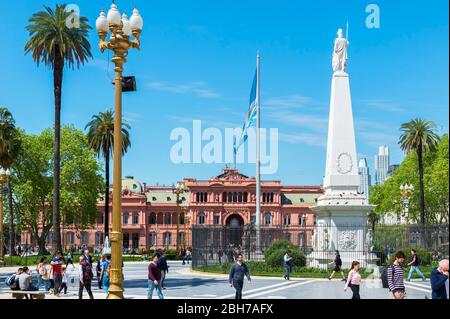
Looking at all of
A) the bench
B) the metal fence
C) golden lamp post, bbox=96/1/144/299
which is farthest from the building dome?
golden lamp post, bbox=96/1/144/299

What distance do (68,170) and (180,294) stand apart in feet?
145

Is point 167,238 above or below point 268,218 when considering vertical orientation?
below

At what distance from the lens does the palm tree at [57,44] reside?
35344mm

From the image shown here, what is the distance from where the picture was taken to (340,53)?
110 feet

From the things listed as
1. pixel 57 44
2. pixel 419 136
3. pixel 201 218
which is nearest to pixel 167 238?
pixel 201 218

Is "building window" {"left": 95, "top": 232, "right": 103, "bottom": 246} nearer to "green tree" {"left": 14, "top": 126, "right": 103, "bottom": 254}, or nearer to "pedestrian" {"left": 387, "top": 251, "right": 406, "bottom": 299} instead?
"green tree" {"left": 14, "top": 126, "right": 103, "bottom": 254}

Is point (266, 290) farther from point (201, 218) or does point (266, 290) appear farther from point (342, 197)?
point (201, 218)

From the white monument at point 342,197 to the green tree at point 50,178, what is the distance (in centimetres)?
3704

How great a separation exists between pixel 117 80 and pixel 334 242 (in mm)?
18998

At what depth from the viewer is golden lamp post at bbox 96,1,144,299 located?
15047mm

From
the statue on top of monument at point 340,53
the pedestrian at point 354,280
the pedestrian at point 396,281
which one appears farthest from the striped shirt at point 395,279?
the statue on top of monument at point 340,53

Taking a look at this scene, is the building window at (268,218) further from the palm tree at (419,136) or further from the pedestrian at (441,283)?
Answer: the pedestrian at (441,283)

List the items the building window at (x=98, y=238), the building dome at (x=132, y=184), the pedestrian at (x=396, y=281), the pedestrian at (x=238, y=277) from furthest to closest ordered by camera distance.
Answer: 1. the building dome at (x=132, y=184)
2. the building window at (x=98, y=238)
3. the pedestrian at (x=238, y=277)
4. the pedestrian at (x=396, y=281)
